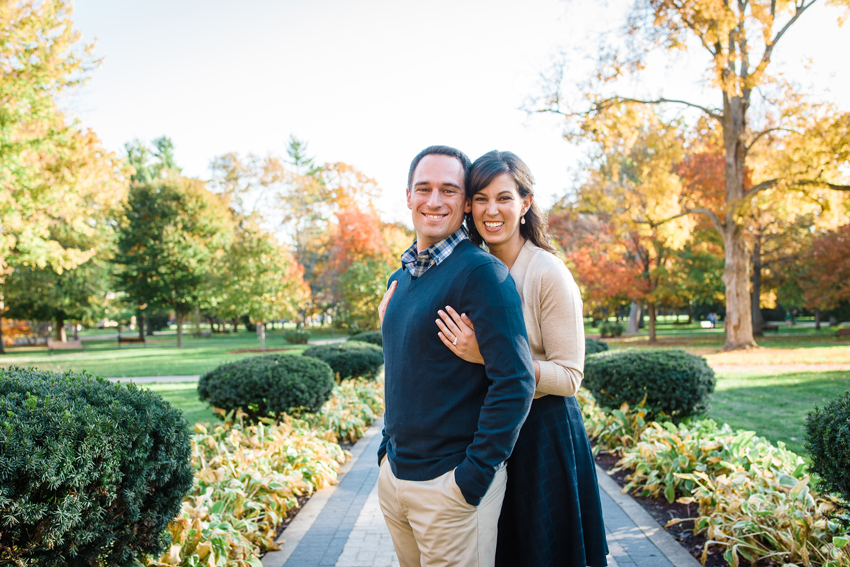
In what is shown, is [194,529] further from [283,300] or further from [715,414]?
[283,300]

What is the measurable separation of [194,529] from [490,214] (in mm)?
2562

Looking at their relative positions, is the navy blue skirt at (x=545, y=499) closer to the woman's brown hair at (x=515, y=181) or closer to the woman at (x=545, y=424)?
the woman at (x=545, y=424)

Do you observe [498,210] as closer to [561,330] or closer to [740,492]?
[561,330]

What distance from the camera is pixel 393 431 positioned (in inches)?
75.6

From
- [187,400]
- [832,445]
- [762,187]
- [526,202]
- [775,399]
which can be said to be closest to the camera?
[526,202]

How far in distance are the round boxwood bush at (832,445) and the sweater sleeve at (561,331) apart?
5.02 ft

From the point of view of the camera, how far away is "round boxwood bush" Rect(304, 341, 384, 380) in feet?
29.9

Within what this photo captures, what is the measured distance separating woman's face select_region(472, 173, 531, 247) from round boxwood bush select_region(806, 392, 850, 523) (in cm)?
190

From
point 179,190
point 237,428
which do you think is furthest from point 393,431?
point 179,190

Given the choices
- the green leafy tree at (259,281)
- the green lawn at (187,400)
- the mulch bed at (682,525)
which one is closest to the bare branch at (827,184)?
the mulch bed at (682,525)

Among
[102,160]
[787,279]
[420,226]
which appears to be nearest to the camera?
[420,226]

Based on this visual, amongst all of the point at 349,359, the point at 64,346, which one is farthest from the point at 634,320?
the point at 64,346

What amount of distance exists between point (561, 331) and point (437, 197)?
68 cm

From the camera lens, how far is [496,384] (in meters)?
1.70
